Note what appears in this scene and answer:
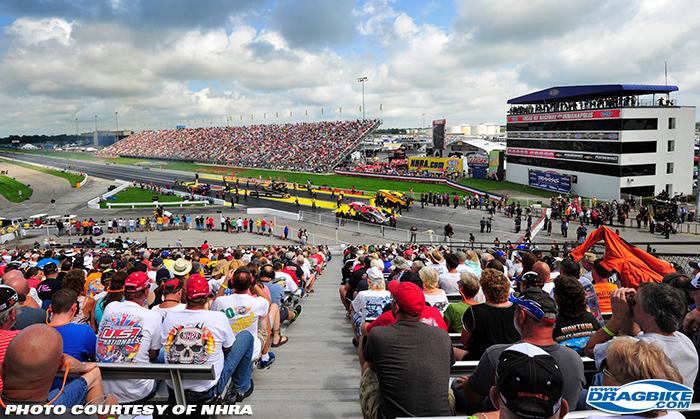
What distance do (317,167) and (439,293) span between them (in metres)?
75.4

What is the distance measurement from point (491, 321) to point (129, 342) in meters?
3.37

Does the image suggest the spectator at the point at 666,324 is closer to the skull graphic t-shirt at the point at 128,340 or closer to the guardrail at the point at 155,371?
the guardrail at the point at 155,371

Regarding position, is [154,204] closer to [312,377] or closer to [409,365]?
[312,377]

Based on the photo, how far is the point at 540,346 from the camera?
121 inches

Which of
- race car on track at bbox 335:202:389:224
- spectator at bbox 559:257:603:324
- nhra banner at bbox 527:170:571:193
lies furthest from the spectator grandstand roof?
spectator at bbox 559:257:603:324

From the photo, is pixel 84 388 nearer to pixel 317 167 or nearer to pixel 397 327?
pixel 397 327

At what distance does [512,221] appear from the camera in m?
37.0

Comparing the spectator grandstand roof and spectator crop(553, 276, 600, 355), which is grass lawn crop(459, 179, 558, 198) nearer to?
the spectator grandstand roof

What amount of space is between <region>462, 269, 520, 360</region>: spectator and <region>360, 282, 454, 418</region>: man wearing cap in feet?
2.48

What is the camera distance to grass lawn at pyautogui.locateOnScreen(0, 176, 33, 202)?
58.6 m

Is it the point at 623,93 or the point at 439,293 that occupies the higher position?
the point at 623,93

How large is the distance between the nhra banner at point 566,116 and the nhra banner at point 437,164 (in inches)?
367

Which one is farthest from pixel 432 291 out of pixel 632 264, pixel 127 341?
pixel 632 264

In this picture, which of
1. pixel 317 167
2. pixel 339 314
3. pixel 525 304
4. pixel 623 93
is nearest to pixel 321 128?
pixel 317 167
